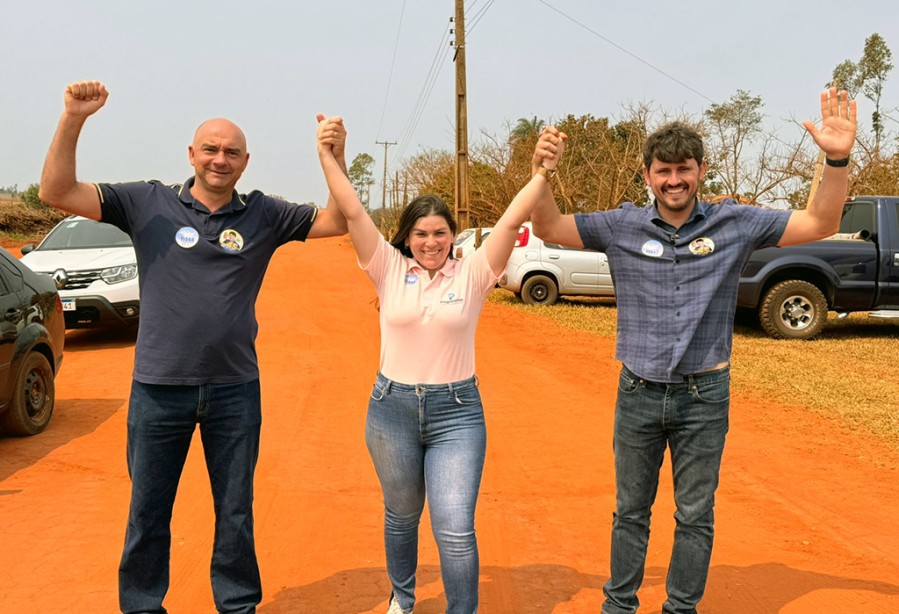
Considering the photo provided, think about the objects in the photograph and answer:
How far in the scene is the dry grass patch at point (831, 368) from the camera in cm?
823

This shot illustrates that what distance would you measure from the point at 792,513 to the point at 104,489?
4.59m

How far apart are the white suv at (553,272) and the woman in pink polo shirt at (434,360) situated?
41.8 feet

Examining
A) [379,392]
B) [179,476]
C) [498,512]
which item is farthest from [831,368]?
[179,476]

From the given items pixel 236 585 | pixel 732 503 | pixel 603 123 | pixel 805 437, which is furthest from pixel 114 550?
pixel 603 123

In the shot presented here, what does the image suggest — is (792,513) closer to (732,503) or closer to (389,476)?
(732,503)

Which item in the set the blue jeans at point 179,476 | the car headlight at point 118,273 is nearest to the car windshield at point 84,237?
the car headlight at point 118,273

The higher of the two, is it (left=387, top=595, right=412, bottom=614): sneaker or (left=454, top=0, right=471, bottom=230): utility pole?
(left=454, top=0, right=471, bottom=230): utility pole

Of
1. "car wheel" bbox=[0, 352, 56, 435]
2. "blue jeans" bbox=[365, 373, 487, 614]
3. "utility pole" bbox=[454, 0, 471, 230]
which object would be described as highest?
"utility pole" bbox=[454, 0, 471, 230]

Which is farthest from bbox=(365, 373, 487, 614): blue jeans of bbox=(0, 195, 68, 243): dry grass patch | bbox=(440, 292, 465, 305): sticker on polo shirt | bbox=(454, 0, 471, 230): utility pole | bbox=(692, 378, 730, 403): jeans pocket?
bbox=(0, 195, 68, 243): dry grass patch

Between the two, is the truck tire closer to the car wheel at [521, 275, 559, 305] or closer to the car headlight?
the car wheel at [521, 275, 559, 305]

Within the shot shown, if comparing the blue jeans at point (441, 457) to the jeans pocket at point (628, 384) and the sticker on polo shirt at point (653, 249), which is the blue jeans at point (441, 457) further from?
the sticker on polo shirt at point (653, 249)

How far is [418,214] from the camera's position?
3555 millimetres

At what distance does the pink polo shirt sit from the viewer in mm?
3420

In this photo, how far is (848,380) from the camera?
9.66 metres
